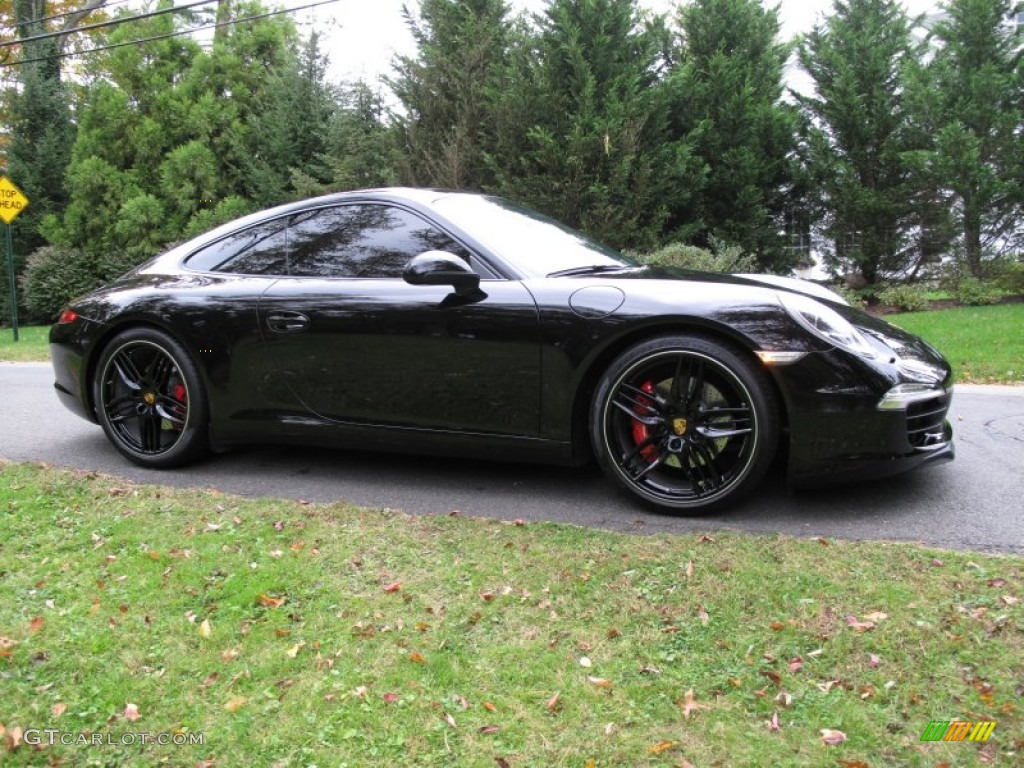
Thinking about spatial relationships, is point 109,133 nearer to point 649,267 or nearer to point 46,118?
point 46,118

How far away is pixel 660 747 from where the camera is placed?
1.80 metres

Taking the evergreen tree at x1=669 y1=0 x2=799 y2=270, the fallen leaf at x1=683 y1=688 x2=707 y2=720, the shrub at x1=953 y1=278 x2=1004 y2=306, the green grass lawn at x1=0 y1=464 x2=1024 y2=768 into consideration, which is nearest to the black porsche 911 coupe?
the green grass lawn at x1=0 y1=464 x2=1024 y2=768

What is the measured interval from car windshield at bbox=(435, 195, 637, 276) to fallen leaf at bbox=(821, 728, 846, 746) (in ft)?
7.06

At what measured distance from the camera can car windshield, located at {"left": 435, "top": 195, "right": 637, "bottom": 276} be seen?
356 cm

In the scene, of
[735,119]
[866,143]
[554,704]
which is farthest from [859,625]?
[866,143]

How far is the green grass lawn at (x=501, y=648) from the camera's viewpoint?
1.84 meters

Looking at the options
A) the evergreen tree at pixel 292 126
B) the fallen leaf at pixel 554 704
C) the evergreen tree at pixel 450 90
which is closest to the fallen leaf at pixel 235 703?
the fallen leaf at pixel 554 704

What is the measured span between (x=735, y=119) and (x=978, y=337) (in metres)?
5.73

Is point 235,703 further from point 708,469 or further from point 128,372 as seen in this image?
point 128,372

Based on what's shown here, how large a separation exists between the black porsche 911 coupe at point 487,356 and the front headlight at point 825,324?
11 mm

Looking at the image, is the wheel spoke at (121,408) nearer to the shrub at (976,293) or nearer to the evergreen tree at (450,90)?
the evergreen tree at (450,90)

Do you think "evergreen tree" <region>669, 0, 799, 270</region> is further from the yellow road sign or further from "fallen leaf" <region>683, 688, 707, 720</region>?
the yellow road sign

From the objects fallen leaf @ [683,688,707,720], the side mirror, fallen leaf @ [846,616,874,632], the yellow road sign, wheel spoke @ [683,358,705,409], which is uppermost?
the yellow road sign

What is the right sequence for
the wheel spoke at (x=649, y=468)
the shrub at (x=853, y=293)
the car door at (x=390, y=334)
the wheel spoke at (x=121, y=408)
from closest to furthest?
the wheel spoke at (x=649, y=468), the car door at (x=390, y=334), the wheel spoke at (x=121, y=408), the shrub at (x=853, y=293)
